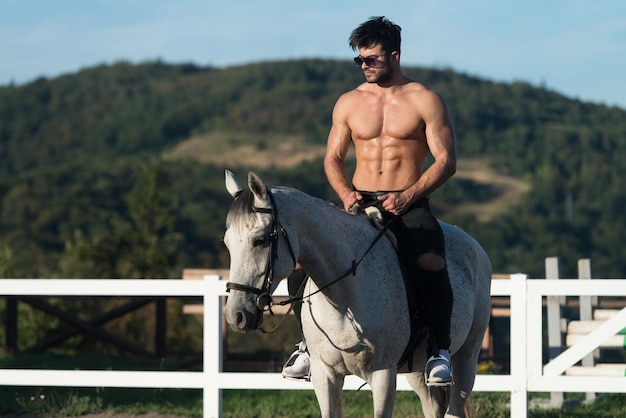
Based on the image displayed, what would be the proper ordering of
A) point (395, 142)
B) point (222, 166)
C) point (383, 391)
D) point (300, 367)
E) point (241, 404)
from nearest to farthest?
point (383, 391)
point (300, 367)
point (395, 142)
point (241, 404)
point (222, 166)

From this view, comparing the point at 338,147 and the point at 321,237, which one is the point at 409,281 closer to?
the point at 321,237

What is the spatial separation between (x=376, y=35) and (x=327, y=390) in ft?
6.96

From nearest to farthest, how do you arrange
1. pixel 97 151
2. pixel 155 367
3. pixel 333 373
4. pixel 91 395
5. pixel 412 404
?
pixel 333 373 < pixel 412 404 < pixel 91 395 < pixel 155 367 < pixel 97 151

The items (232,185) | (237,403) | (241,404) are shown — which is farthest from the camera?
(237,403)

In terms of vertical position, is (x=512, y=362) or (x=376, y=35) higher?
(x=376, y=35)

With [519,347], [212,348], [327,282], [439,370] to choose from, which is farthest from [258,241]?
[519,347]

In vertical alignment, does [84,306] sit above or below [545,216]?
below

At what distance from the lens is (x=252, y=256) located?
16.2 feet

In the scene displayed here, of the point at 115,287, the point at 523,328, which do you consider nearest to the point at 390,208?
the point at 523,328

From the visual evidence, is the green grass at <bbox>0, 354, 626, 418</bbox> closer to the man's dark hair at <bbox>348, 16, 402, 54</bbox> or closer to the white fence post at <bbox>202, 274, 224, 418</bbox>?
the white fence post at <bbox>202, 274, 224, 418</bbox>

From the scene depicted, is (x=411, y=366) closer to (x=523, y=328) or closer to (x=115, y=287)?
(x=523, y=328)

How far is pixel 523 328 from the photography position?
9.00 m

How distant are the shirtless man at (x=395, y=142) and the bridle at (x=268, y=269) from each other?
107cm

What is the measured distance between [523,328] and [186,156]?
140558 mm
